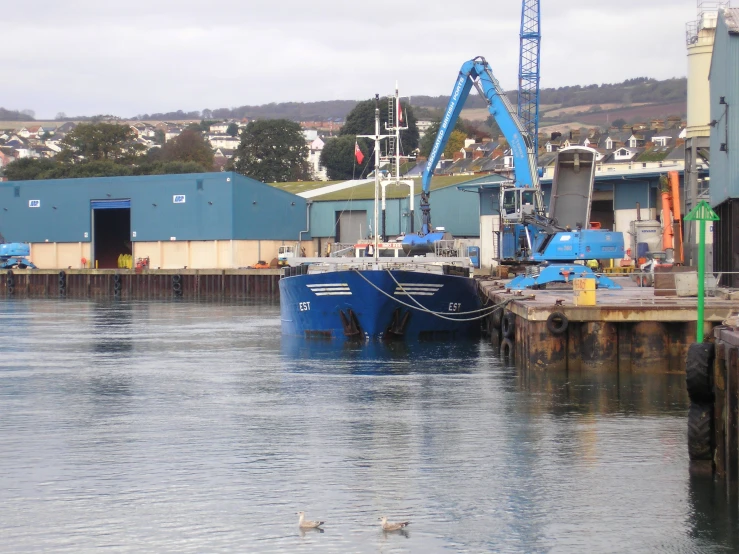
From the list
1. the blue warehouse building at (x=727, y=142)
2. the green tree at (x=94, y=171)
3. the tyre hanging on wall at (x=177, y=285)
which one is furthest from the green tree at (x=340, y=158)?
the blue warehouse building at (x=727, y=142)

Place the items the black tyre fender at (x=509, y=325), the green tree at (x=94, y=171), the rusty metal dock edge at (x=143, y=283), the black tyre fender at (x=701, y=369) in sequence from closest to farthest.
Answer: the black tyre fender at (x=701, y=369) < the black tyre fender at (x=509, y=325) < the rusty metal dock edge at (x=143, y=283) < the green tree at (x=94, y=171)

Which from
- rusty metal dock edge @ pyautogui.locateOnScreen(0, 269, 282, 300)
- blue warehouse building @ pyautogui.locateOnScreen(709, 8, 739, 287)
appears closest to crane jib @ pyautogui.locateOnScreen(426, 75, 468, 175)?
blue warehouse building @ pyautogui.locateOnScreen(709, 8, 739, 287)

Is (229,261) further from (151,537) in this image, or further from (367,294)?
(151,537)

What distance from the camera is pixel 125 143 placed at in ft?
459

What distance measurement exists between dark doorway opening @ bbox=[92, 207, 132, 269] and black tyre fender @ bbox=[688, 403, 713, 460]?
73701 millimetres

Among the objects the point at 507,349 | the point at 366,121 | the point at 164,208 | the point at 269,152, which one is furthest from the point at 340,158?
the point at 507,349

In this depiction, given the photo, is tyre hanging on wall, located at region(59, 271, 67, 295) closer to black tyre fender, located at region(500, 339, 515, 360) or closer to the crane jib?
the crane jib

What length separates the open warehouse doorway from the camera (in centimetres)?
8456

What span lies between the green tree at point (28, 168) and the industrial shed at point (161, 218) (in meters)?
41.6

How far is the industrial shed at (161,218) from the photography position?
8012 centimetres

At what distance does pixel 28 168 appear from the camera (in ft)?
429

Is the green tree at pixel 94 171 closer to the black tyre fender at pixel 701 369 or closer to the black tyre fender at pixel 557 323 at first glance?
the black tyre fender at pixel 557 323

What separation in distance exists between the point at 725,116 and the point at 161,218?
184 ft

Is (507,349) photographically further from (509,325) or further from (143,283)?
(143,283)
